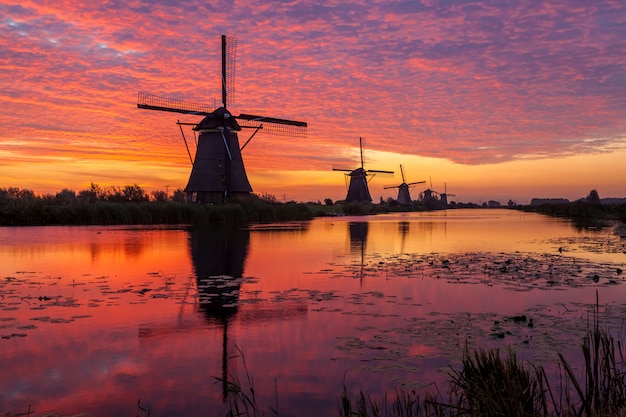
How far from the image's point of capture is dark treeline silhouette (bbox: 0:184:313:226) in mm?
41469

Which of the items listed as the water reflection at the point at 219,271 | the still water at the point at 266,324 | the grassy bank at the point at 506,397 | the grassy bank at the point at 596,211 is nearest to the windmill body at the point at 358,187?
the grassy bank at the point at 596,211

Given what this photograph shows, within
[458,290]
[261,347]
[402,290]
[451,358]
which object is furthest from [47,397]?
[458,290]

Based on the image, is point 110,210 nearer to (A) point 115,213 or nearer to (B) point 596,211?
(A) point 115,213

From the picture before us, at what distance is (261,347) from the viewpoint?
774 cm

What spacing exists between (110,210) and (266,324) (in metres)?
38.0

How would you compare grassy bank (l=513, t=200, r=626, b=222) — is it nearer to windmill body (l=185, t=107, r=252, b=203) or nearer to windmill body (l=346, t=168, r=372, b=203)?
windmill body (l=346, t=168, r=372, b=203)

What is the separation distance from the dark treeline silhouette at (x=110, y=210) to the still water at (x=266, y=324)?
2489cm

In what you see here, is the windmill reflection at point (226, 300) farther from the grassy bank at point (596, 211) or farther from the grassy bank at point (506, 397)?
the grassy bank at point (596, 211)

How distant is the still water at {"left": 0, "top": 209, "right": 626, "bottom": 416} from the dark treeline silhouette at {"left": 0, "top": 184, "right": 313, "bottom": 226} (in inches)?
980

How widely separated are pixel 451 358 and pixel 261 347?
279 cm

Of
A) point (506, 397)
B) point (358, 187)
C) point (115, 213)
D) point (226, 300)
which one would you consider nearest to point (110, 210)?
point (115, 213)

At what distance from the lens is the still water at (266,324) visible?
603 centimetres

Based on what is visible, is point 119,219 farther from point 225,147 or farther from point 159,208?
point 225,147

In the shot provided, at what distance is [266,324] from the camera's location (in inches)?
360
